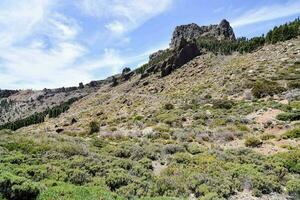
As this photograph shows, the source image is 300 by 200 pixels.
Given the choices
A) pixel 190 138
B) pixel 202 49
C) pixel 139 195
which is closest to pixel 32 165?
pixel 139 195

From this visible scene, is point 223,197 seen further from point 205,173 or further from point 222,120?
point 222,120

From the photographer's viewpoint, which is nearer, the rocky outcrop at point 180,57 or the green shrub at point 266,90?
the green shrub at point 266,90

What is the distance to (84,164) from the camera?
17641 millimetres

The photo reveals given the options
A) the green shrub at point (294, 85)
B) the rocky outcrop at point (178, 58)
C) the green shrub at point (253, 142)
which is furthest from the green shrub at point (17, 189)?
the rocky outcrop at point (178, 58)

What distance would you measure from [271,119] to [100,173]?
2042 cm

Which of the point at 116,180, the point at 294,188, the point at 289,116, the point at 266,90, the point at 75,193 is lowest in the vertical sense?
the point at 294,188

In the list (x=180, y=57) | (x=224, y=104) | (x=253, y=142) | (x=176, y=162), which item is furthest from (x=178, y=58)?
(x=176, y=162)

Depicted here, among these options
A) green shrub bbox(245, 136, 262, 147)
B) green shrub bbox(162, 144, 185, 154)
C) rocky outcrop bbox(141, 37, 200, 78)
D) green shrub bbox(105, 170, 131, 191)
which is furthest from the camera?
rocky outcrop bbox(141, 37, 200, 78)

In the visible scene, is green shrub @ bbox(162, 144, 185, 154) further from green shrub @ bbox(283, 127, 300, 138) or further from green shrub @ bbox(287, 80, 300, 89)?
green shrub @ bbox(287, 80, 300, 89)

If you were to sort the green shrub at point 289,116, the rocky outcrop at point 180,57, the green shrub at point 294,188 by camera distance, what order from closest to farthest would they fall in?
the green shrub at point 294,188 → the green shrub at point 289,116 → the rocky outcrop at point 180,57

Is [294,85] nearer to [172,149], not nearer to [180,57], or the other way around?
[172,149]

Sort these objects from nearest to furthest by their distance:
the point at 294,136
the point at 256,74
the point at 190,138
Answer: the point at 294,136, the point at 190,138, the point at 256,74

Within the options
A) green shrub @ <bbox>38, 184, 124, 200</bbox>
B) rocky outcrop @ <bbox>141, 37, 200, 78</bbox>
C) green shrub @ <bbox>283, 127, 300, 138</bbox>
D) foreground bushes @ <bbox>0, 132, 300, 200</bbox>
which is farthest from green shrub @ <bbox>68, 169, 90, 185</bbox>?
rocky outcrop @ <bbox>141, 37, 200, 78</bbox>

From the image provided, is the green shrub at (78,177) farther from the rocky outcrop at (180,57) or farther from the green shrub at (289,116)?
the rocky outcrop at (180,57)
